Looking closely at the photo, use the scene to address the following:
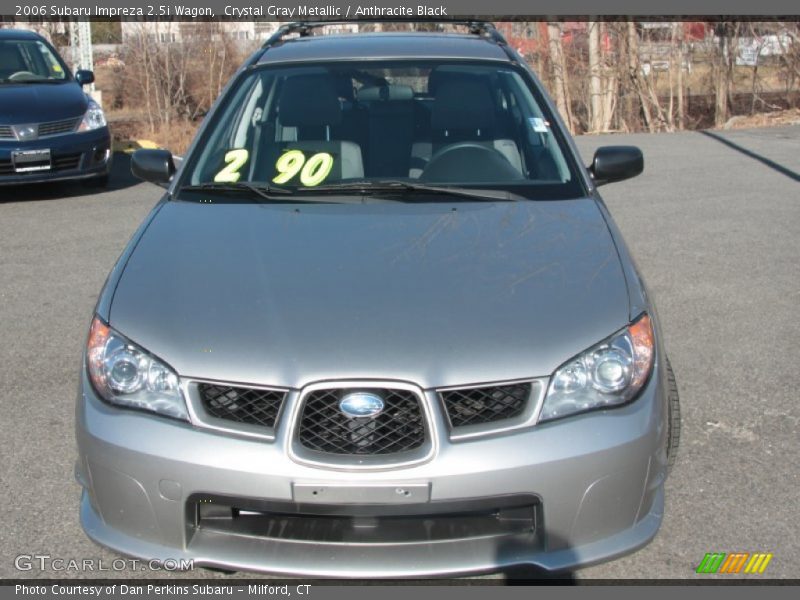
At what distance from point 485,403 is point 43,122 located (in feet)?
28.8

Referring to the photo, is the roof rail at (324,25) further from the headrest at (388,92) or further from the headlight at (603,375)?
the headlight at (603,375)

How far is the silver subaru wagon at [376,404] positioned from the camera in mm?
2826

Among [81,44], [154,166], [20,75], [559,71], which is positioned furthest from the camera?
[559,71]

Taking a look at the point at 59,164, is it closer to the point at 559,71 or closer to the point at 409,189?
the point at 409,189

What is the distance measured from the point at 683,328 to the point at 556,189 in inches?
85.1

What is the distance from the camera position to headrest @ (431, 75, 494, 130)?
15.3 ft

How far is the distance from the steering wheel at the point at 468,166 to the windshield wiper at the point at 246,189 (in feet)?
1.99

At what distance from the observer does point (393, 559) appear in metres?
2.85

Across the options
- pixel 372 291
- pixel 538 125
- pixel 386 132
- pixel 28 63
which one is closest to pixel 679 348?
pixel 538 125

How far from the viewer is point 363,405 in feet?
9.39

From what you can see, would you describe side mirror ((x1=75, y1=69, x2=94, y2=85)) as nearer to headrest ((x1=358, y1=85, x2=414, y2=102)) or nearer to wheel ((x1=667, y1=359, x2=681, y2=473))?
headrest ((x1=358, y1=85, x2=414, y2=102))

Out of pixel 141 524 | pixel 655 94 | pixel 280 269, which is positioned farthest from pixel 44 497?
pixel 655 94

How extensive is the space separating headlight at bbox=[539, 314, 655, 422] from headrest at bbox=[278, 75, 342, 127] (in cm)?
208

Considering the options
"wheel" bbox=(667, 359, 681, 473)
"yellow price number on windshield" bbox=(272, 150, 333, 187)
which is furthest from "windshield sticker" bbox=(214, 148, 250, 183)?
"wheel" bbox=(667, 359, 681, 473)
